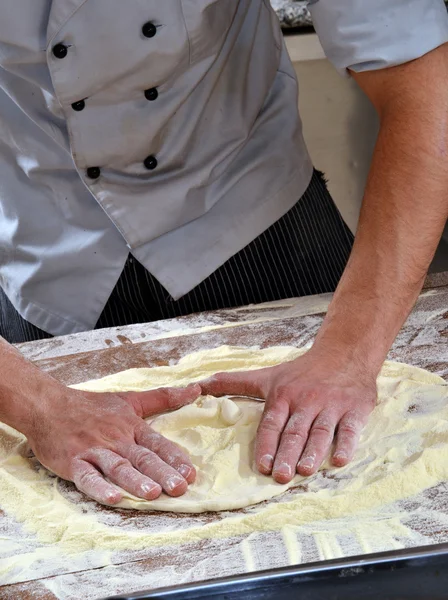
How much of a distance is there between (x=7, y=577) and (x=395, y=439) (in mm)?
594

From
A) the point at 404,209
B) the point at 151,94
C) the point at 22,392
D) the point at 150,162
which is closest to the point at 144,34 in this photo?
the point at 151,94

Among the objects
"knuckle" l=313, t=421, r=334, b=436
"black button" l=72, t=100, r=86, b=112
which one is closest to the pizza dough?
"knuckle" l=313, t=421, r=334, b=436

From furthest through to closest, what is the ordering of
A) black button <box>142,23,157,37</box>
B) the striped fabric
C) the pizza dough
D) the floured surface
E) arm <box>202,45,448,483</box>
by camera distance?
the striped fabric, black button <box>142,23,157,37</box>, arm <box>202,45,448,483</box>, the pizza dough, the floured surface

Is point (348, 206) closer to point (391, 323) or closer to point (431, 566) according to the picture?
point (391, 323)

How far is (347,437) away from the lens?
1.24 meters

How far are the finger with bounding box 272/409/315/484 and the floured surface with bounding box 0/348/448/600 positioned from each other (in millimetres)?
29

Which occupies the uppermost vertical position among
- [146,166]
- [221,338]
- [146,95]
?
[146,95]

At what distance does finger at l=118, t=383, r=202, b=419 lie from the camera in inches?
53.2

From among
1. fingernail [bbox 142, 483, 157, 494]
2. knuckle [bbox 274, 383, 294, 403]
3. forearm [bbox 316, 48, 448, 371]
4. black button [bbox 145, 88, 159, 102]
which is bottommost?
knuckle [bbox 274, 383, 294, 403]

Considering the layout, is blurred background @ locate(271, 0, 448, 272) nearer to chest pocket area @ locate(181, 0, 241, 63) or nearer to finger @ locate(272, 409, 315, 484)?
chest pocket area @ locate(181, 0, 241, 63)

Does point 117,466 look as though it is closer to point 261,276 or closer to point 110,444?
point 110,444

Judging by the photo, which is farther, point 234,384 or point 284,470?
point 234,384

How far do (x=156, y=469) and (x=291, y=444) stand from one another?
205 mm

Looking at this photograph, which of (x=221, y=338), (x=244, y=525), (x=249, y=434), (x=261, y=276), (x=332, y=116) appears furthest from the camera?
(x=332, y=116)
